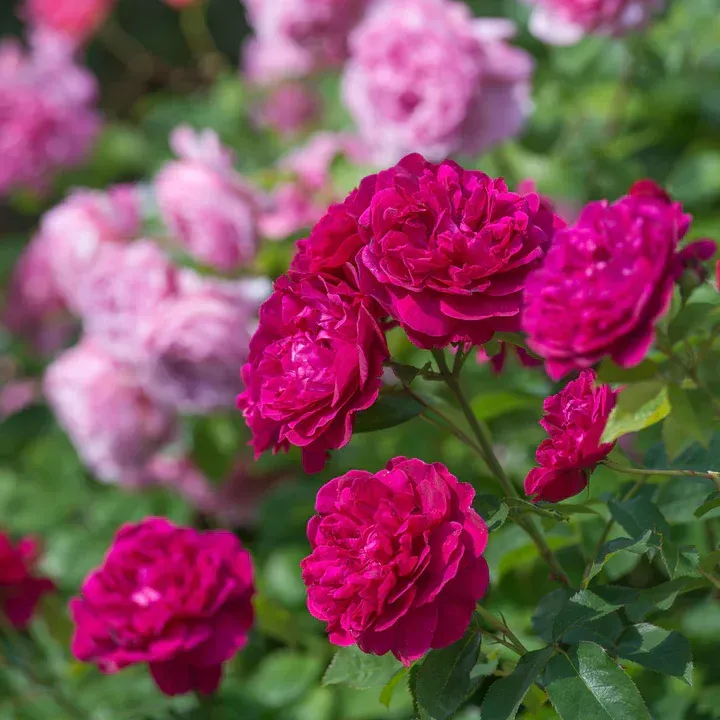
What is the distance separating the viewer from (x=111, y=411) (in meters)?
1.64

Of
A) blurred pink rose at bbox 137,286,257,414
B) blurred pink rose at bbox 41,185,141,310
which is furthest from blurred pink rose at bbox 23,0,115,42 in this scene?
blurred pink rose at bbox 137,286,257,414

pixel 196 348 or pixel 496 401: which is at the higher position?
pixel 496 401

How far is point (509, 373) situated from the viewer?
1.53 meters

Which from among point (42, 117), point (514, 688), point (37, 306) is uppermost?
point (514, 688)

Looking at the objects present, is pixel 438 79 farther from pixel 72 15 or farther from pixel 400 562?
pixel 72 15

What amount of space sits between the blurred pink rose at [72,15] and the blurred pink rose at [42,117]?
58 centimetres

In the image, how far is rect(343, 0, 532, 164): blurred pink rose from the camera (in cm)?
149

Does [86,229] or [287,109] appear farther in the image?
[287,109]

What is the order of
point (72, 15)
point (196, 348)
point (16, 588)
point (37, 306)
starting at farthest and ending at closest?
point (72, 15) < point (37, 306) < point (196, 348) < point (16, 588)

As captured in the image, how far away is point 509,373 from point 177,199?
552 millimetres

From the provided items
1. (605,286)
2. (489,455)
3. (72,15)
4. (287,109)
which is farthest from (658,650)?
(72,15)

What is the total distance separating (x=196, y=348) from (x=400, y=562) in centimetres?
83

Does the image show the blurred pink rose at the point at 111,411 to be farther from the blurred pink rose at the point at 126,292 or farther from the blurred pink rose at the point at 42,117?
the blurred pink rose at the point at 42,117

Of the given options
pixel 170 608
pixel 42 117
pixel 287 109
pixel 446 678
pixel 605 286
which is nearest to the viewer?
pixel 605 286
